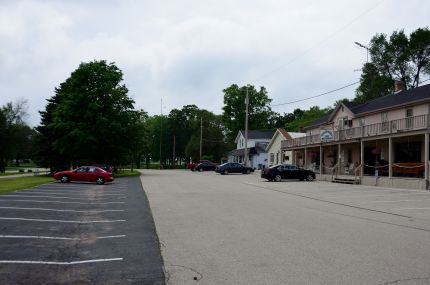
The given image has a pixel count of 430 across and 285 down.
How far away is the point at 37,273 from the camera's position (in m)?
→ 7.25

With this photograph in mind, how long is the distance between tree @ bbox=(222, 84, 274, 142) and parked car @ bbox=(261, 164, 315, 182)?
192 feet

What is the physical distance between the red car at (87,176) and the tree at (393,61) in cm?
4173

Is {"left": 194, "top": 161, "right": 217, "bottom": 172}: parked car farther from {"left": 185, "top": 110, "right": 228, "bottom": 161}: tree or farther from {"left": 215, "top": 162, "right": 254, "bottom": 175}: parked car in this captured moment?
{"left": 185, "top": 110, "right": 228, "bottom": 161}: tree

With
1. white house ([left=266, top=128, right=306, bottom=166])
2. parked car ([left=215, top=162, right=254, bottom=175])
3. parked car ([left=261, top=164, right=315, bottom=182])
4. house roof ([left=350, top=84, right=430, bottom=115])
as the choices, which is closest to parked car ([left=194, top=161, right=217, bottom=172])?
white house ([left=266, top=128, right=306, bottom=166])

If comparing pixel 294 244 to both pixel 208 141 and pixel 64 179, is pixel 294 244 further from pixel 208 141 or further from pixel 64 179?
pixel 208 141

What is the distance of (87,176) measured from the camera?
34781 millimetres

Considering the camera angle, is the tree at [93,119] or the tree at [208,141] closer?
the tree at [93,119]

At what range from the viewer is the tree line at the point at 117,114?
49031 millimetres

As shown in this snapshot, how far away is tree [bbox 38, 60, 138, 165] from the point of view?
48.3m

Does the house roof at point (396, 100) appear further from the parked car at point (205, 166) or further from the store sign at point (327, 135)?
the parked car at point (205, 166)

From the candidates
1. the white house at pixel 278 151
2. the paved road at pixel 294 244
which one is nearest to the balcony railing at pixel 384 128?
the paved road at pixel 294 244

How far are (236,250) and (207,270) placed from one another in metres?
1.67

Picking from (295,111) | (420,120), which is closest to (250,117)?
(295,111)

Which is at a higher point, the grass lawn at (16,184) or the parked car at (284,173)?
the parked car at (284,173)
